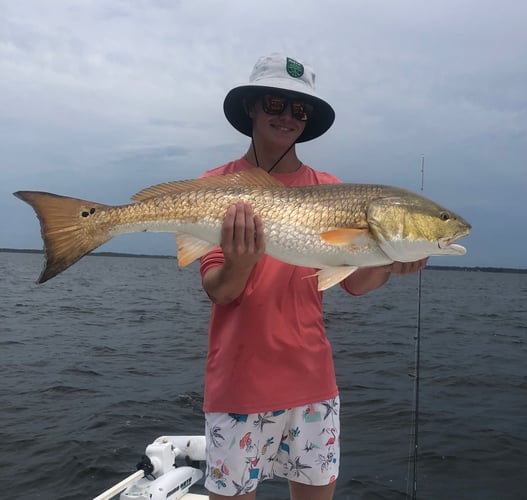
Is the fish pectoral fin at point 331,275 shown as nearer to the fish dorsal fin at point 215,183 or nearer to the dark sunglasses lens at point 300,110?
the fish dorsal fin at point 215,183

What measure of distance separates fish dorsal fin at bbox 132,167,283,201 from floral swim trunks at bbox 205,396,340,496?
52.2 inches

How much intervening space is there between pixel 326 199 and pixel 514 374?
12862mm

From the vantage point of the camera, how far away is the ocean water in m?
7.44

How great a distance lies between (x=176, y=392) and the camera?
1119cm

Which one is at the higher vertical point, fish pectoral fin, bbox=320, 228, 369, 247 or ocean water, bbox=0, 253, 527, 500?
fish pectoral fin, bbox=320, 228, 369, 247

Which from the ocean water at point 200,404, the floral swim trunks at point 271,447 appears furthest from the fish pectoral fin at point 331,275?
the ocean water at point 200,404

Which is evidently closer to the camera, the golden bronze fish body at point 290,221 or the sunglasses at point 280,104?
the golden bronze fish body at point 290,221

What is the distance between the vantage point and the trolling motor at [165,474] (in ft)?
14.5

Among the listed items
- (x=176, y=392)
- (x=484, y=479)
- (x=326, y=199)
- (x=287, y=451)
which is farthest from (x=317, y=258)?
(x=176, y=392)

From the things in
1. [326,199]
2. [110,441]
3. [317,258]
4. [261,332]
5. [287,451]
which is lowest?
[110,441]

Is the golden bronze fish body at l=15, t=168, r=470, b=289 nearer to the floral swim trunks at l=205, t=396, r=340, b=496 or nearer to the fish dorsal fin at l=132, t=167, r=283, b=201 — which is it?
the fish dorsal fin at l=132, t=167, r=283, b=201

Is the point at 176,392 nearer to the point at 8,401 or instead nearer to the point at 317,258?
the point at 8,401

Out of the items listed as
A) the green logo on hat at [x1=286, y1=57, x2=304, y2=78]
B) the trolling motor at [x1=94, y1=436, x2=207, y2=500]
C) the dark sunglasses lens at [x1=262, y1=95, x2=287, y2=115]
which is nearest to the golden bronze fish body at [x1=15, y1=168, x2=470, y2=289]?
the dark sunglasses lens at [x1=262, y1=95, x2=287, y2=115]

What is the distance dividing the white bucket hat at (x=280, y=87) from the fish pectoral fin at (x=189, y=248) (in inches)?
39.3
